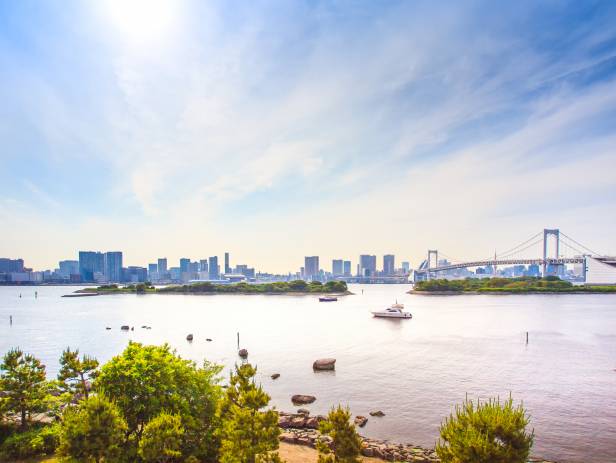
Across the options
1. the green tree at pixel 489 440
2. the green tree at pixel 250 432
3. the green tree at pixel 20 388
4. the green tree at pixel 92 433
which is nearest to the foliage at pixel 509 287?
the green tree at pixel 489 440

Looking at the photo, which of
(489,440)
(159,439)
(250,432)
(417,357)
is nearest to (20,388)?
(159,439)

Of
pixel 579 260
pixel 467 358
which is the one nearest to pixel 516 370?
pixel 467 358

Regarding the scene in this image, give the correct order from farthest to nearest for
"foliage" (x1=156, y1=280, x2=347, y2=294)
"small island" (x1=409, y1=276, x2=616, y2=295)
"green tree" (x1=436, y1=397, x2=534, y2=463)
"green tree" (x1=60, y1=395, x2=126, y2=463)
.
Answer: "foliage" (x1=156, y1=280, x2=347, y2=294)
"small island" (x1=409, y1=276, x2=616, y2=295)
"green tree" (x1=60, y1=395, x2=126, y2=463)
"green tree" (x1=436, y1=397, x2=534, y2=463)

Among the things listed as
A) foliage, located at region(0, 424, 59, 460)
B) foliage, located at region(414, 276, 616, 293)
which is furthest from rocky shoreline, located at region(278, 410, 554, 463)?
foliage, located at region(414, 276, 616, 293)

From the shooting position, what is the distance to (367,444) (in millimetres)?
21219

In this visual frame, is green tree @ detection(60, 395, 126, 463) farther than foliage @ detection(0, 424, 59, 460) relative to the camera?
No

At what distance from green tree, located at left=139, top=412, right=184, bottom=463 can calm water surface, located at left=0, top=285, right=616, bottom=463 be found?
1468cm

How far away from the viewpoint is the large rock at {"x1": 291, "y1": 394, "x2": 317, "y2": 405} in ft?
97.4

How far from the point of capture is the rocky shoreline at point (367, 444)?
787 inches

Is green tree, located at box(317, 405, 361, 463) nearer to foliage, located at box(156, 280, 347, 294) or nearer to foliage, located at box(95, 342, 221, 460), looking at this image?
foliage, located at box(95, 342, 221, 460)

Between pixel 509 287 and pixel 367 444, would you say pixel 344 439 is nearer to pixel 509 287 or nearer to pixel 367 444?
pixel 367 444

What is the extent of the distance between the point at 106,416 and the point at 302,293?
564 ft

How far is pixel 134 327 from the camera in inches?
2852

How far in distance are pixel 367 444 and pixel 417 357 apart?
2581cm
